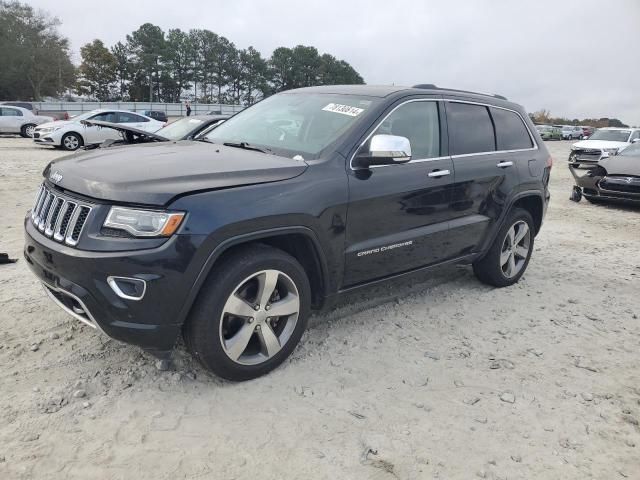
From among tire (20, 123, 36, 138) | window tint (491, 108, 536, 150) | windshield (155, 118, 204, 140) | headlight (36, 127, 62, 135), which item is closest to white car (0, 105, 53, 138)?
tire (20, 123, 36, 138)

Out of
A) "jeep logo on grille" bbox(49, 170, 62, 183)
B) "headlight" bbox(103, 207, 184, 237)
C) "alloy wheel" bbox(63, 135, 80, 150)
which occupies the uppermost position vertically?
"jeep logo on grille" bbox(49, 170, 62, 183)

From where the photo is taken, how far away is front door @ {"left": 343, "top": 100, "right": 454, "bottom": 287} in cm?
345

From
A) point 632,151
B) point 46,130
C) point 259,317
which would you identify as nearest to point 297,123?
point 259,317

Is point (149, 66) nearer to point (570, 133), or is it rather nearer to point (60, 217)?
Answer: point (570, 133)

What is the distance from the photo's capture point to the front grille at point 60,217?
271 cm

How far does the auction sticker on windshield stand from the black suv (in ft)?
0.04

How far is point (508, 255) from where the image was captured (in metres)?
5.02

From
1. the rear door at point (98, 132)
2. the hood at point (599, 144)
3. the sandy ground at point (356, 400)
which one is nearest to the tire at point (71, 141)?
the rear door at point (98, 132)

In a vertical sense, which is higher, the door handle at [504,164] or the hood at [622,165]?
the door handle at [504,164]

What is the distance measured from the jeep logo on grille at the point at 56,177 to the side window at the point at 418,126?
6.96ft

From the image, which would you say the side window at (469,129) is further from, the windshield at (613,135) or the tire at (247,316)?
the windshield at (613,135)

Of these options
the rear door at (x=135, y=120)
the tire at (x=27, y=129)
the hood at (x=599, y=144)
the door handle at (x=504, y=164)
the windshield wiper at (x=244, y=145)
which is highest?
the windshield wiper at (x=244, y=145)

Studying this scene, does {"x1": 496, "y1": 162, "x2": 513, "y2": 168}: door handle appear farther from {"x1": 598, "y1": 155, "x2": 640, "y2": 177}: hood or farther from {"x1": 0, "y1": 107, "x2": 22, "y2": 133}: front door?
{"x1": 0, "y1": 107, "x2": 22, "y2": 133}: front door

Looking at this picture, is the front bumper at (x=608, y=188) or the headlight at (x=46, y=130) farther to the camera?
the headlight at (x=46, y=130)
